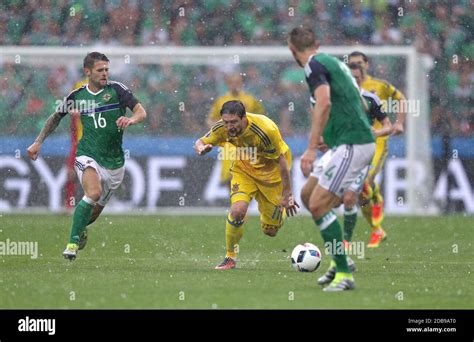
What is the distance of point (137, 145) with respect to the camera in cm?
2195

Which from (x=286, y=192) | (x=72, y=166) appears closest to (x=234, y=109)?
(x=286, y=192)

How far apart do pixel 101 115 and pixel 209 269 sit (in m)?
2.16

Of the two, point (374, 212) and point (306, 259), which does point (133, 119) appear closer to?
point (306, 259)

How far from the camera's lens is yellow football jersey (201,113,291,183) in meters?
12.4

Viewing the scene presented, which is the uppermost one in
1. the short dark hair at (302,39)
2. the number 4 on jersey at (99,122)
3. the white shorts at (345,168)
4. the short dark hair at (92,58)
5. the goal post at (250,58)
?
the goal post at (250,58)

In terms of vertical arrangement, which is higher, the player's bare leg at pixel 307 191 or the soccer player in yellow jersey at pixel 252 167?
the soccer player in yellow jersey at pixel 252 167

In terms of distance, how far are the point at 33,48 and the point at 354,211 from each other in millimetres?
10932

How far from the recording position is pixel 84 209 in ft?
42.2

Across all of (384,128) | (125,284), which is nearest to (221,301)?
(125,284)

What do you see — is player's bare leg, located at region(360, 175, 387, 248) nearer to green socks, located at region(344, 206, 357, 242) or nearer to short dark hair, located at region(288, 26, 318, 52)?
green socks, located at region(344, 206, 357, 242)

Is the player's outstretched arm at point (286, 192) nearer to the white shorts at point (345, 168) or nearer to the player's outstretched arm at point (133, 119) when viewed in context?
the player's outstretched arm at point (133, 119)

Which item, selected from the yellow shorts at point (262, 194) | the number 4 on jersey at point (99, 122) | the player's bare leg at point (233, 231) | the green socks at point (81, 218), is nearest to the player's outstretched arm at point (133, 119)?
the number 4 on jersey at point (99, 122)

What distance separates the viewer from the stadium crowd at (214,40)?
74.1 feet

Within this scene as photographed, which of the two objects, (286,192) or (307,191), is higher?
(286,192)
